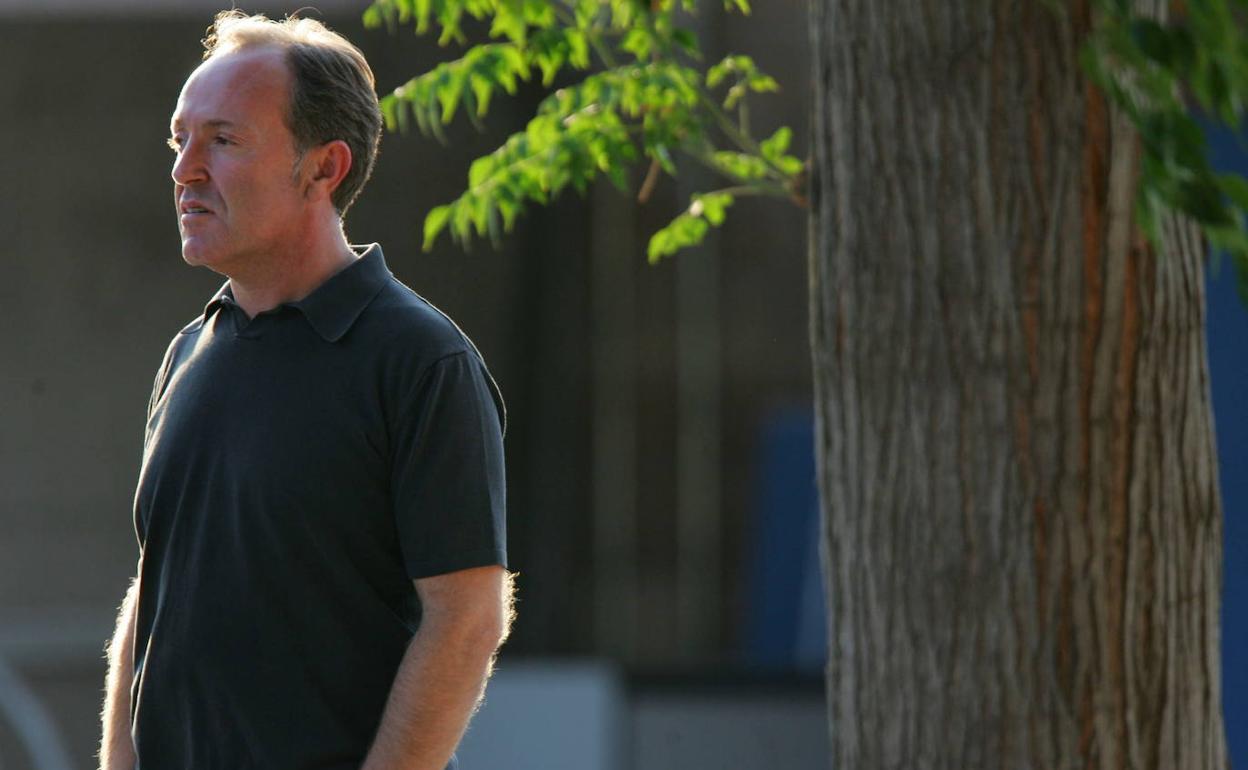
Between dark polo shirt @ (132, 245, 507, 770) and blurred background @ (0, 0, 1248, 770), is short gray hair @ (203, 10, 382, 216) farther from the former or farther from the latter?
blurred background @ (0, 0, 1248, 770)

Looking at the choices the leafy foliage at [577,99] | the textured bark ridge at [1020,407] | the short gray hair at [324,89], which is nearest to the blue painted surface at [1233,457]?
the leafy foliage at [577,99]

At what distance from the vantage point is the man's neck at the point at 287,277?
2494 mm

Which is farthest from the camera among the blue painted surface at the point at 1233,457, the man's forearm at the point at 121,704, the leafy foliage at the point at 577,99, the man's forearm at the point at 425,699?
the blue painted surface at the point at 1233,457

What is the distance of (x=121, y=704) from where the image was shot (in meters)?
2.64

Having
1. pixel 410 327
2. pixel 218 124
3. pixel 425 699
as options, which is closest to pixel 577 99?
pixel 218 124

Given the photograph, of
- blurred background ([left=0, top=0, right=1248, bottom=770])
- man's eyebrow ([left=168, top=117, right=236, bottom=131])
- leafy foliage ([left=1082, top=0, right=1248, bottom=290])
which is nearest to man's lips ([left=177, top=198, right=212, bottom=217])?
man's eyebrow ([left=168, top=117, right=236, bottom=131])

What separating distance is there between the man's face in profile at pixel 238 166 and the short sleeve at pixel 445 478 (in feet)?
1.14

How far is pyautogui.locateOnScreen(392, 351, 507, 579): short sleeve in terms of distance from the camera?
228 cm

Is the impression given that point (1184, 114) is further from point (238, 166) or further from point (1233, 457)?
point (1233, 457)

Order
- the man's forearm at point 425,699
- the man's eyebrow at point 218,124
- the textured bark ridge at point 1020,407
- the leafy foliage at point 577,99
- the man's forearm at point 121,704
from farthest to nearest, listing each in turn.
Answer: the leafy foliage at point 577,99
the man's forearm at point 121,704
the man's eyebrow at point 218,124
the textured bark ridge at point 1020,407
the man's forearm at point 425,699

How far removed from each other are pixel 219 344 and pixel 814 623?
221 inches

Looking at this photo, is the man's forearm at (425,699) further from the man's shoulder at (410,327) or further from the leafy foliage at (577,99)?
the leafy foliage at (577,99)

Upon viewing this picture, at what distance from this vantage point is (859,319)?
8.07 feet

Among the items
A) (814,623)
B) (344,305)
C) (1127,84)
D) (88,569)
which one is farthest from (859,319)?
(88,569)
